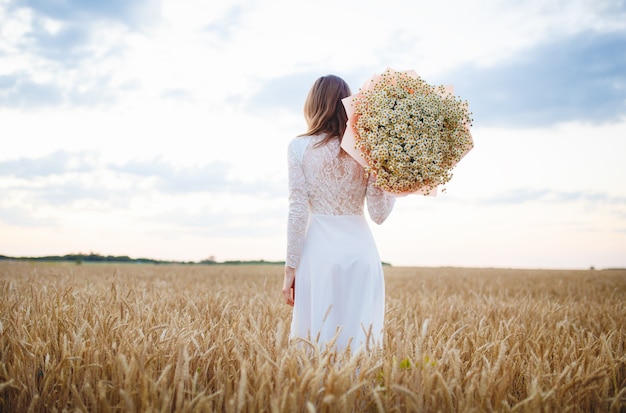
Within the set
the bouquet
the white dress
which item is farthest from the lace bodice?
the bouquet

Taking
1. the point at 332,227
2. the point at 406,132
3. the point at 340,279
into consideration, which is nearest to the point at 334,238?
the point at 332,227

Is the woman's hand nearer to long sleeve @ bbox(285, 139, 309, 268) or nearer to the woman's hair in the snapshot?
long sleeve @ bbox(285, 139, 309, 268)

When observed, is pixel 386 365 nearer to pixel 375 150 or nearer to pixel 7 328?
→ pixel 375 150

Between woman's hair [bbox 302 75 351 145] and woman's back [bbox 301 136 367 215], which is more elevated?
woman's hair [bbox 302 75 351 145]

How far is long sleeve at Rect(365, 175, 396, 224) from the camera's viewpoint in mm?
3566

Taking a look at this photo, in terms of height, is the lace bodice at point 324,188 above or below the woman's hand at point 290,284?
above

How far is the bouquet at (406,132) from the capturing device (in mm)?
3094

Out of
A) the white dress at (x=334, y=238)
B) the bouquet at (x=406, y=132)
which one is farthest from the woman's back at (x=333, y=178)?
the bouquet at (x=406, y=132)

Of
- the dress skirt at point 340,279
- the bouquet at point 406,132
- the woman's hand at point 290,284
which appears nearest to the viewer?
the bouquet at point 406,132

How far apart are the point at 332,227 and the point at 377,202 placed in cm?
37

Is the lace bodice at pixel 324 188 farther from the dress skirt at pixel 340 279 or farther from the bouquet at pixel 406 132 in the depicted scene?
the bouquet at pixel 406 132

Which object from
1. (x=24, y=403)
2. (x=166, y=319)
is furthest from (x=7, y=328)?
(x=24, y=403)

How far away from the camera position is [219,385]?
7.91 ft

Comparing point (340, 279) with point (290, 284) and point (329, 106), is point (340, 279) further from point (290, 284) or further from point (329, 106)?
point (329, 106)
